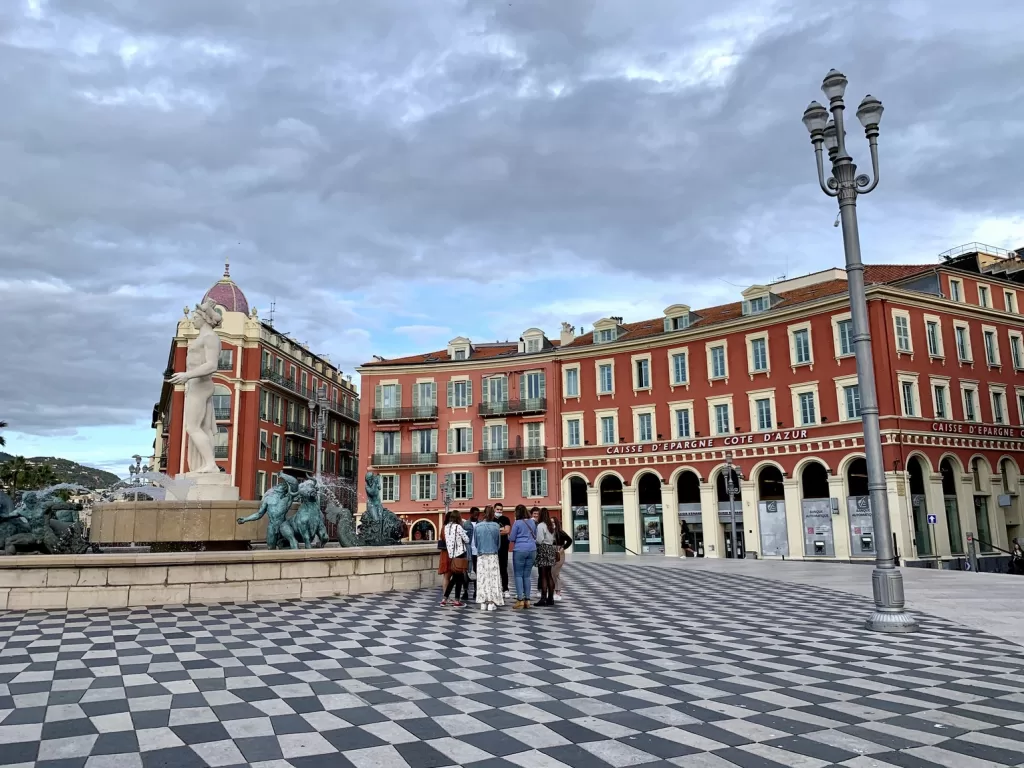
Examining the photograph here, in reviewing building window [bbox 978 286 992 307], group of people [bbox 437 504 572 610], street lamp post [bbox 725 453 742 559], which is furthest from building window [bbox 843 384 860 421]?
group of people [bbox 437 504 572 610]

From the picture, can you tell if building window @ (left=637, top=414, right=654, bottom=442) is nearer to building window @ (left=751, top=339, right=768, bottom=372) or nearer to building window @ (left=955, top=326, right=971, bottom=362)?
building window @ (left=751, top=339, right=768, bottom=372)

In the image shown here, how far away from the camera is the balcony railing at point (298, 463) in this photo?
54.6 metres

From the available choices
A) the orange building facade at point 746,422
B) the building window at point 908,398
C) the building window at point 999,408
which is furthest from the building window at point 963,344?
the building window at point 908,398

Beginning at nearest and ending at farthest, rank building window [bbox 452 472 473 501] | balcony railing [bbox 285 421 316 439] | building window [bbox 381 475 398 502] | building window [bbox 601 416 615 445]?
building window [bbox 601 416 615 445], building window [bbox 452 472 473 501], building window [bbox 381 475 398 502], balcony railing [bbox 285 421 316 439]

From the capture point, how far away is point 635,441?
42.7 meters

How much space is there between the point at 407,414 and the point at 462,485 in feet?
19.6

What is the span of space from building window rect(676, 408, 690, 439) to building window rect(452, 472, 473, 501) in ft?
44.6

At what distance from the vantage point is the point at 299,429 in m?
56.6

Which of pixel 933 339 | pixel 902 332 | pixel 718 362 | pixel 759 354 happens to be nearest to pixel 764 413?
pixel 759 354

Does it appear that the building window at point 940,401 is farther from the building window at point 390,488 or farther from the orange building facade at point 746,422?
the building window at point 390,488

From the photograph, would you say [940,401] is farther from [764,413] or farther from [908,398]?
[764,413]

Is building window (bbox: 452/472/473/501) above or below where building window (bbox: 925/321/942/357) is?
below

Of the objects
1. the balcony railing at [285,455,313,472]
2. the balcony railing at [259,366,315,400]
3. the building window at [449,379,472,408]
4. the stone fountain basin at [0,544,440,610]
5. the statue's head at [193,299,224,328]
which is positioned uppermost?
the balcony railing at [259,366,315,400]

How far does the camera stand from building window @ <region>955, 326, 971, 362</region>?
119 feet
